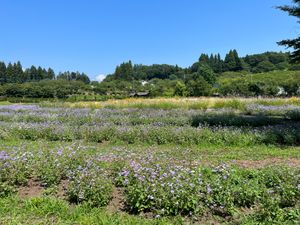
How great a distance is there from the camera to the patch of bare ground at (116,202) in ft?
16.2

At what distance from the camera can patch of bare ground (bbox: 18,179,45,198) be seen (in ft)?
18.5

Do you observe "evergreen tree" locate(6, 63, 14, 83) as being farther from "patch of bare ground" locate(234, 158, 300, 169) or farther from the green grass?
the green grass

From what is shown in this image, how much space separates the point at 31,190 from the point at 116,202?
6.01 feet

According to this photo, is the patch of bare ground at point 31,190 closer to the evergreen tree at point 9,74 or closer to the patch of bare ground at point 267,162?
the patch of bare ground at point 267,162

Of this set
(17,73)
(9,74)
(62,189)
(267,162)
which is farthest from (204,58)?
(62,189)

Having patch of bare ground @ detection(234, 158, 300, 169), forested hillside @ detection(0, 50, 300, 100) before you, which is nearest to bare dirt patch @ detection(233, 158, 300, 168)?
patch of bare ground @ detection(234, 158, 300, 169)

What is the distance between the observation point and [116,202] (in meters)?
5.20

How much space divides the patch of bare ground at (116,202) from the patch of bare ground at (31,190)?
1394mm

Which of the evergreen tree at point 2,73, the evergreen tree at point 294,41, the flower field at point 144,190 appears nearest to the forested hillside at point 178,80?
the evergreen tree at point 2,73

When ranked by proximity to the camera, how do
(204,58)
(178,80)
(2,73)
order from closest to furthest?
(178,80)
(2,73)
(204,58)

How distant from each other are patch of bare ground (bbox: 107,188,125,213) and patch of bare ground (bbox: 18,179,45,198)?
4.57ft

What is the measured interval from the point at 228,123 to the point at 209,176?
8934 mm

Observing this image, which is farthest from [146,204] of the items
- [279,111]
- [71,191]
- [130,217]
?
[279,111]

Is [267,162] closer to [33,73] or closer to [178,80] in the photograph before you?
[178,80]
